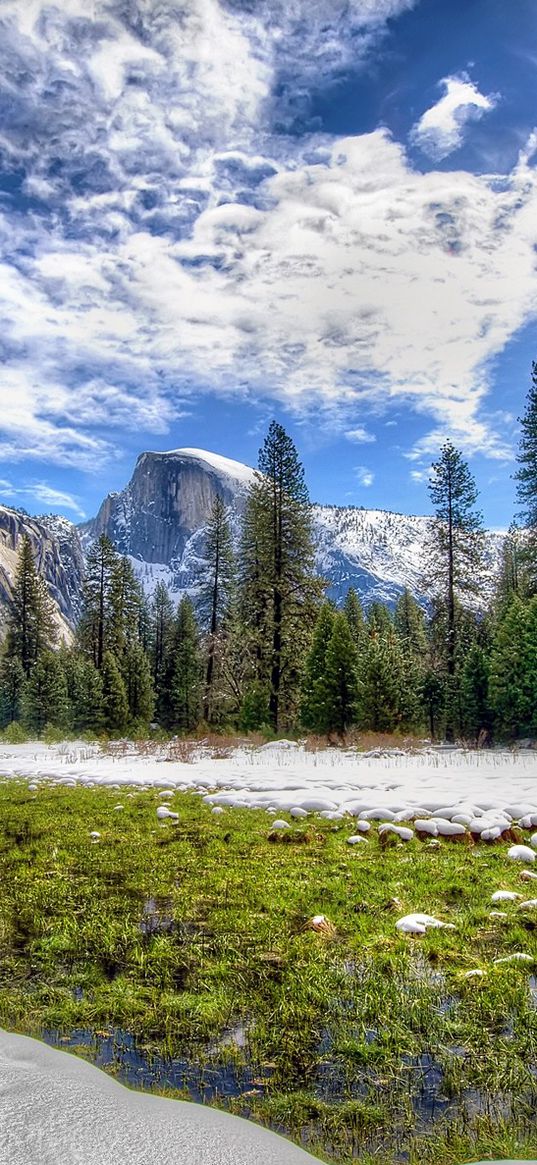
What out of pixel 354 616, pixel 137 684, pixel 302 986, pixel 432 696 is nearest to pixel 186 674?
pixel 137 684

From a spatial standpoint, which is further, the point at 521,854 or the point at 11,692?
the point at 11,692

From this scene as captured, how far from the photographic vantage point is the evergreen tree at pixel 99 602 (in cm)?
4159

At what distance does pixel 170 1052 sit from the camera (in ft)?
8.80

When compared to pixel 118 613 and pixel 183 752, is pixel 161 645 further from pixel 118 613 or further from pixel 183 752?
pixel 183 752

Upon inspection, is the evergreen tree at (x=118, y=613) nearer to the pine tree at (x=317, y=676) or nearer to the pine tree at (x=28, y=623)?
the pine tree at (x=28, y=623)

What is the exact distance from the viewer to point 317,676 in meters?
27.4

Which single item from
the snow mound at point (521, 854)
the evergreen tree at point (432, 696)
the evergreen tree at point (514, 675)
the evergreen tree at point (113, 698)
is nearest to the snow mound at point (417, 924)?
the snow mound at point (521, 854)

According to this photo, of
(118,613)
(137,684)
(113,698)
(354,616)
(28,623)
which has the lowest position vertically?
(113,698)

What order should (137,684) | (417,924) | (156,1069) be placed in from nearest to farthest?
(156,1069) → (417,924) → (137,684)

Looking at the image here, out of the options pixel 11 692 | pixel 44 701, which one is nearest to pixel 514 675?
pixel 44 701

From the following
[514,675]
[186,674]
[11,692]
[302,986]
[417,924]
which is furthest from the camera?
[186,674]

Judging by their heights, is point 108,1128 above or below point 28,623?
below

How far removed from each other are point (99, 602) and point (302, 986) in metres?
40.1

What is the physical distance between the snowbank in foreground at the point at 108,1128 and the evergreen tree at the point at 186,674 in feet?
143
